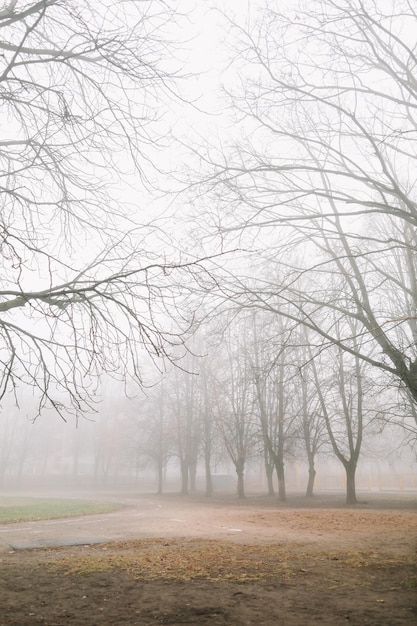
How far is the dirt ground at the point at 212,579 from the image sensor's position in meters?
3.95

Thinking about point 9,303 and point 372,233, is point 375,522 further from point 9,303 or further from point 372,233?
point 9,303

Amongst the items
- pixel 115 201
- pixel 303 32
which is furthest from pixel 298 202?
pixel 115 201

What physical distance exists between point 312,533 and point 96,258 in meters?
7.27

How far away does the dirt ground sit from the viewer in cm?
395

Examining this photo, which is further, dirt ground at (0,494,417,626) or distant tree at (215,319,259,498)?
distant tree at (215,319,259,498)

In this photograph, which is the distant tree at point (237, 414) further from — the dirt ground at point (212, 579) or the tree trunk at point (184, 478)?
the dirt ground at point (212, 579)

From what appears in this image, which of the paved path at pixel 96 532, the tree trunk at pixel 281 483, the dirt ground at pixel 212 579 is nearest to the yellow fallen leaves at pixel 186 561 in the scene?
the dirt ground at pixel 212 579

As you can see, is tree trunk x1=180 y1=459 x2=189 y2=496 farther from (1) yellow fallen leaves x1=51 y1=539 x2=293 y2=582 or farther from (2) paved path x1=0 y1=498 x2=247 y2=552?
(1) yellow fallen leaves x1=51 y1=539 x2=293 y2=582

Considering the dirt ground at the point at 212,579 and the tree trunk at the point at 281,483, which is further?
the tree trunk at the point at 281,483

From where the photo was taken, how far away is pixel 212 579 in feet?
16.9

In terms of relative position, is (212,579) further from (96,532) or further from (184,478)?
(184,478)

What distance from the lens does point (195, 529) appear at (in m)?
10.5

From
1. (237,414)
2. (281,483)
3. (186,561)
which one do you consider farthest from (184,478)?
(186,561)

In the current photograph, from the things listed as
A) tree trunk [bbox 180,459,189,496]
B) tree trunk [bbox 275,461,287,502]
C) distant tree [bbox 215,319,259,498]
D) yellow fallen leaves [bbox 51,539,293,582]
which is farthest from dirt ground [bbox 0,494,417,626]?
tree trunk [bbox 180,459,189,496]
